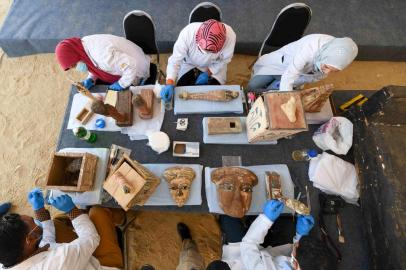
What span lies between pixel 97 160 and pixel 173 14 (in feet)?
8.28

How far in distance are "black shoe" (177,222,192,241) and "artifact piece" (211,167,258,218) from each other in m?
0.95

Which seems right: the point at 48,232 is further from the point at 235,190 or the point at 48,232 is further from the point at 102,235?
the point at 235,190

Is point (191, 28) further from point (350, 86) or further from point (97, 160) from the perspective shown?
point (350, 86)

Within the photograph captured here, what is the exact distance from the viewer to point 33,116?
3465 millimetres

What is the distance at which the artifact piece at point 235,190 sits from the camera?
1.91 metres

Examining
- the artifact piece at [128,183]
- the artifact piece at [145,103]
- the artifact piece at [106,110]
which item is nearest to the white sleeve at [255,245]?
the artifact piece at [128,183]

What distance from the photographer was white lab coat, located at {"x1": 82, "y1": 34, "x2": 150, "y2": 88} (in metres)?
2.36

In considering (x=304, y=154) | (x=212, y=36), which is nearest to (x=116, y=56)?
(x=212, y=36)

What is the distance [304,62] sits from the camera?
2301 mm

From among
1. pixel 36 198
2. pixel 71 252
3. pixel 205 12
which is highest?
pixel 205 12

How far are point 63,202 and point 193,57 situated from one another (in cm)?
171

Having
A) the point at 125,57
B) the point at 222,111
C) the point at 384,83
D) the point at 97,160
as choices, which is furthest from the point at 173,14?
the point at 384,83

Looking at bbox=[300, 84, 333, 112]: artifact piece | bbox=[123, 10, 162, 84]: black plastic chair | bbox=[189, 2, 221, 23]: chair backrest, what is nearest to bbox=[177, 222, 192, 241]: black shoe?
bbox=[123, 10, 162, 84]: black plastic chair

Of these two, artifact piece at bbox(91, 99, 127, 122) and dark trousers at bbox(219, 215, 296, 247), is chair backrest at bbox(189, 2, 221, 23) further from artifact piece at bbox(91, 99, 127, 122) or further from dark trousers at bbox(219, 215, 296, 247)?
dark trousers at bbox(219, 215, 296, 247)
